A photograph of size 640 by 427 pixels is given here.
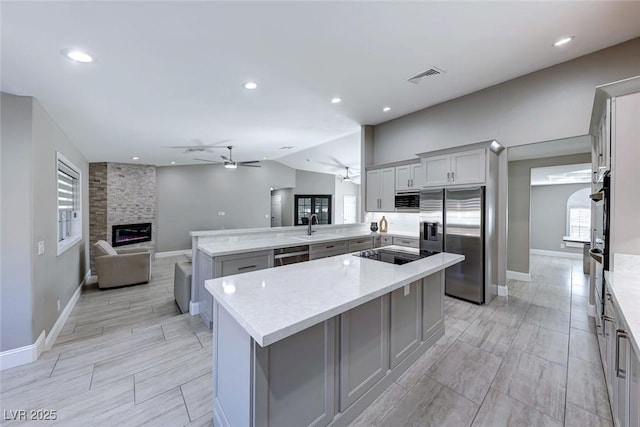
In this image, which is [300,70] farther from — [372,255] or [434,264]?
[434,264]

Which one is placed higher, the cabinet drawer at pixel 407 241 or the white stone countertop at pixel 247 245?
the white stone countertop at pixel 247 245

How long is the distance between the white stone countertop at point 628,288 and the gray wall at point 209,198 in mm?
8758

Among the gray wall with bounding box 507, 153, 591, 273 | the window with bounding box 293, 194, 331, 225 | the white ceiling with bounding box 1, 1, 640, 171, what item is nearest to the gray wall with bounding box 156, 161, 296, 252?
the window with bounding box 293, 194, 331, 225

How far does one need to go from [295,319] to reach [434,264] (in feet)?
4.95

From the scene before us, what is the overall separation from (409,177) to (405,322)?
3.21 m

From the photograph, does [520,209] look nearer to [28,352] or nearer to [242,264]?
[242,264]

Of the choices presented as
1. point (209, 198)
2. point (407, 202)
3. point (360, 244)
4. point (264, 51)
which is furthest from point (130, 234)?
point (407, 202)

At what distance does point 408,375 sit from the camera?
213 centimetres

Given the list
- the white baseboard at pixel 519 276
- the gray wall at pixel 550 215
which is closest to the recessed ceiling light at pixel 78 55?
the white baseboard at pixel 519 276

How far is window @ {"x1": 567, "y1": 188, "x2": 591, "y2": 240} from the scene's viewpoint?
271 inches

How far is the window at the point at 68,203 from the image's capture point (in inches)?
142

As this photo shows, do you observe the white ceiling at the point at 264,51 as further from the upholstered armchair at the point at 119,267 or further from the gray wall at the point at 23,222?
the upholstered armchair at the point at 119,267

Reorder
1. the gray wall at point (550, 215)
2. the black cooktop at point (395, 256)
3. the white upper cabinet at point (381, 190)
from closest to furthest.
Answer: the black cooktop at point (395, 256) < the white upper cabinet at point (381, 190) < the gray wall at point (550, 215)

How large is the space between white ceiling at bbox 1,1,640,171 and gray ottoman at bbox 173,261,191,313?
7.24ft
